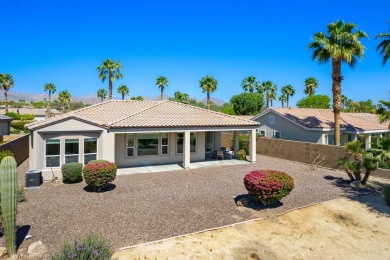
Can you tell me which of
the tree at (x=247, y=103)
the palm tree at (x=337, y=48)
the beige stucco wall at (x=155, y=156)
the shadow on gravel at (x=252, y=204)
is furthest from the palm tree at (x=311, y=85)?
the shadow on gravel at (x=252, y=204)

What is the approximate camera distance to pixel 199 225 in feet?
32.8

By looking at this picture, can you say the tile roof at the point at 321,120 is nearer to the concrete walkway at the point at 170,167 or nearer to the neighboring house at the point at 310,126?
the neighboring house at the point at 310,126

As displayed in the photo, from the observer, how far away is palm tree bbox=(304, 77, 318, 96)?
65562 mm

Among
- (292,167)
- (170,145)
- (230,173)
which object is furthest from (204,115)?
(292,167)

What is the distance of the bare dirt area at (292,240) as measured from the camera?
8.00m

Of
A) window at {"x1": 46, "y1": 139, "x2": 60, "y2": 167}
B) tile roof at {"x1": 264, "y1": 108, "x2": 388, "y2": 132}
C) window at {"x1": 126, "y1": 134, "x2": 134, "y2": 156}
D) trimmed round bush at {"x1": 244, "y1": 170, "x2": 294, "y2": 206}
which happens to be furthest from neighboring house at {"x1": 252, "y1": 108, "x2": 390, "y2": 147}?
window at {"x1": 46, "y1": 139, "x2": 60, "y2": 167}

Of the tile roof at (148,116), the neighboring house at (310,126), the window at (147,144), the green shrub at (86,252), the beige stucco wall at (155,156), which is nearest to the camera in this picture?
the green shrub at (86,252)

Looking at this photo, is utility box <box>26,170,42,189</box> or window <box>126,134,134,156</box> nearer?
utility box <box>26,170,42,189</box>

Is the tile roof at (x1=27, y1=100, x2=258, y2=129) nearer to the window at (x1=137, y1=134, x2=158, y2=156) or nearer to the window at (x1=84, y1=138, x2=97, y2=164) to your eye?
the window at (x1=84, y1=138, x2=97, y2=164)

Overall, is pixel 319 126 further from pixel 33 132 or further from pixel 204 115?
pixel 33 132

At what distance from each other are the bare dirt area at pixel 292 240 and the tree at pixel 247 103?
46.7 m

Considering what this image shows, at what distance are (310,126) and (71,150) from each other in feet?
76.4

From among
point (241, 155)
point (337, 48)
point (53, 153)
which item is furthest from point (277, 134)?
point (53, 153)

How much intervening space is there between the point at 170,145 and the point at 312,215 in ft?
43.1
